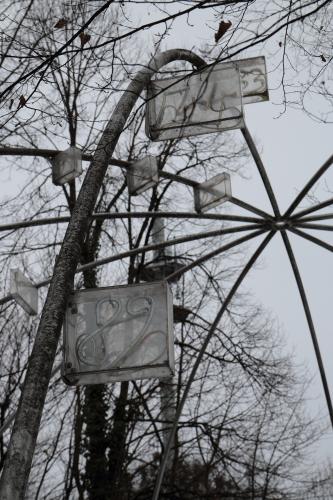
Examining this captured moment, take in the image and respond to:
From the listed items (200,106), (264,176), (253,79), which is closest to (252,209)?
(264,176)

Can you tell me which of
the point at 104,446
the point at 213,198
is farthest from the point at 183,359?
Answer: the point at 213,198

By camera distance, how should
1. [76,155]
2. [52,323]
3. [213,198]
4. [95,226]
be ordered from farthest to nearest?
1. [95,226]
2. [213,198]
3. [76,155]
4. [52,323]

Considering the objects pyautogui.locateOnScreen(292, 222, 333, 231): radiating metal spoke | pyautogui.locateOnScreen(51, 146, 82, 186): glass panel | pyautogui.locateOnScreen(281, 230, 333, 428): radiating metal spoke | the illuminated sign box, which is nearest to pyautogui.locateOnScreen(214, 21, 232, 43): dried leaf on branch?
the illuminated sign box

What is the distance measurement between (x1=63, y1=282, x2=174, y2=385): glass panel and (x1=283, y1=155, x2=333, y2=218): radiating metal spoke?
4.42m

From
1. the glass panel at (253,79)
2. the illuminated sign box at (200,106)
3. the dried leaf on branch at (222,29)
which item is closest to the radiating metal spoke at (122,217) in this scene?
the illuminated sign box at (200,106)

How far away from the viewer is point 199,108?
7355 millimetres

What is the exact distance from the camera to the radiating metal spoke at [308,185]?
9.52 meters

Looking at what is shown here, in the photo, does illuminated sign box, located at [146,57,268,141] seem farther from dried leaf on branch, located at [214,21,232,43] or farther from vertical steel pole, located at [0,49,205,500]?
dried leaf on branch, located at [214,21,232,43]

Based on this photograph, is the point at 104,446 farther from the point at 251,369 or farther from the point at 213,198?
the point at 213,198

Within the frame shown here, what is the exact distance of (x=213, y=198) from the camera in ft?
31.8

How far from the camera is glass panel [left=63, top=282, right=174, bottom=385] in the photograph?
5.57 m

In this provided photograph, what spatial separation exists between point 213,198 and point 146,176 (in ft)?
3.97

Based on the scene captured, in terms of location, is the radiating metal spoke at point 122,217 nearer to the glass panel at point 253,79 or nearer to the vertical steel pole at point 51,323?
the glass panel at point 253,79

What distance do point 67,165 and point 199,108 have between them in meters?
1.63
